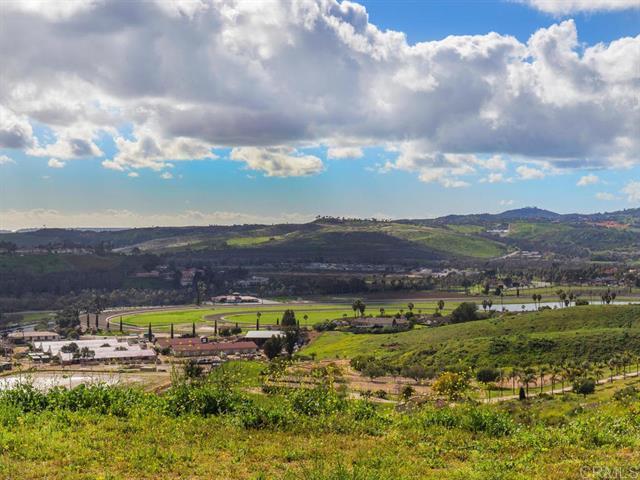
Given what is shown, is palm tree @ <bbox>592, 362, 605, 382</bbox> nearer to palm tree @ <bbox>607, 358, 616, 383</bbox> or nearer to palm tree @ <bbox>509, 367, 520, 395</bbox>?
palm tree @ <bbox>607, 358, 616, 383</bbox>

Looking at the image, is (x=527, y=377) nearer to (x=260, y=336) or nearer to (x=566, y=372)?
(x=566, y=372)

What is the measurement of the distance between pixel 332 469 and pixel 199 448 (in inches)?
122

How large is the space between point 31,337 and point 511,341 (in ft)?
277

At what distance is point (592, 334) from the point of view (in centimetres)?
7756

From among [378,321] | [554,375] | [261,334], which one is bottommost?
[378,321]

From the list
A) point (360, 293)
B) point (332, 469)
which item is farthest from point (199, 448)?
point (360, 293)

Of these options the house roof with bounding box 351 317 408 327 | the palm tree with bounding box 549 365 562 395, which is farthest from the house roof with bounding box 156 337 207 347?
the palm tree with bounding box 549 365 562 395

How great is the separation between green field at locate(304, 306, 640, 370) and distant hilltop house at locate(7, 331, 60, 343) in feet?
161

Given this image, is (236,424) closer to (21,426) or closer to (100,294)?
(21,426)

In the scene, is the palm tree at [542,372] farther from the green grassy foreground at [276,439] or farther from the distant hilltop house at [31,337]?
the distant hilltop house at [31,337]

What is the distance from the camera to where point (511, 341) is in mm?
77688

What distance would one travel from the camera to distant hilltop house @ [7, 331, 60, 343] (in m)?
110
